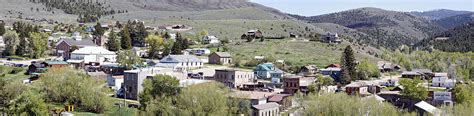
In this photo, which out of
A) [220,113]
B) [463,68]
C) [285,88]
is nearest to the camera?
[220,113]

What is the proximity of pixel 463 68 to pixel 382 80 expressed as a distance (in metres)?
13.7

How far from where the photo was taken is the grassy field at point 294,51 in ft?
224

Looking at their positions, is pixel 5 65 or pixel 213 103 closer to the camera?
pixel 213 103

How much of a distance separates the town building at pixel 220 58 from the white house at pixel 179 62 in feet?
9.96

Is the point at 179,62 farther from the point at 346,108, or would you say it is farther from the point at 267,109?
the point at 346,108

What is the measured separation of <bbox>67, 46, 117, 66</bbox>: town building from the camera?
6028 cm

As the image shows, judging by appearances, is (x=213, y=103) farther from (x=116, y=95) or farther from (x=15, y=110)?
(x=116, y=95)

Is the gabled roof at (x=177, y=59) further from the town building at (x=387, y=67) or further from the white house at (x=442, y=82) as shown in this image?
the white house at (x=442, y=82)

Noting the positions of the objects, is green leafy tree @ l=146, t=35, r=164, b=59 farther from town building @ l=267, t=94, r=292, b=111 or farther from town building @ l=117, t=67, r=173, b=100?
town building @ l=267, t=94, r=292, b=111

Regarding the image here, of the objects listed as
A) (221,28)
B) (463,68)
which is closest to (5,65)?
(463,68)

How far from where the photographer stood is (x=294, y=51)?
244 feet

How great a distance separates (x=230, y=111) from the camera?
33.8 metres

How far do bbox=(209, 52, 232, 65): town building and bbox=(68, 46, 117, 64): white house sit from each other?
9471 millimetres

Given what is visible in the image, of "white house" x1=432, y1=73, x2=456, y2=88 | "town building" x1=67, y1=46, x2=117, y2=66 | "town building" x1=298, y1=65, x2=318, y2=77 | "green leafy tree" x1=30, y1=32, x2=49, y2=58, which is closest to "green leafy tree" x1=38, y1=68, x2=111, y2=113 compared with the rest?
"town building" x1=67, y1=46, x2=117, y2=66
